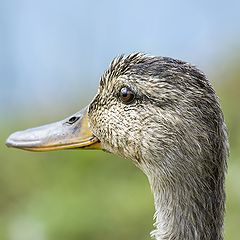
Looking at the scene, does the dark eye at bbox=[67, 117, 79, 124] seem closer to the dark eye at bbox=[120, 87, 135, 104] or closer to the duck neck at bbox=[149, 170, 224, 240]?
the dark eye at bbox=[120, 87, 135, 104]

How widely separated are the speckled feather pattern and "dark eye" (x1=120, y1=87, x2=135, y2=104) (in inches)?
0.6

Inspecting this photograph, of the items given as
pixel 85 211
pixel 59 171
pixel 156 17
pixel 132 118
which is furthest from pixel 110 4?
pixel 132 118

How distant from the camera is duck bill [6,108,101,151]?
3420mm

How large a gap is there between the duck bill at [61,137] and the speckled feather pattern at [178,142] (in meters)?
0.26

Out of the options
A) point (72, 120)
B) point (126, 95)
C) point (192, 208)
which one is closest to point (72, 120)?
point (72, 120)

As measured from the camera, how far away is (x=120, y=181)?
18.4ft

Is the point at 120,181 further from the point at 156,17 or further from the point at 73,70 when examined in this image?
the point at 156,17

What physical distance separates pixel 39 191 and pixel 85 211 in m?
0.58

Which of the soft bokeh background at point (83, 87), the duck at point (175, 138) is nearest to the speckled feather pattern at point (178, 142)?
the duck at point (175, 138)

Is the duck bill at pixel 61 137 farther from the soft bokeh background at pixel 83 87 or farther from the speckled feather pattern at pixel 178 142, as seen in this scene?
the soft bokeh background at pixel 83 87

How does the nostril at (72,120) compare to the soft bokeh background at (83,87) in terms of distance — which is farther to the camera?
the soft bokeh background at (83,87)

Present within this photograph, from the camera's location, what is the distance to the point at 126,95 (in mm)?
3162

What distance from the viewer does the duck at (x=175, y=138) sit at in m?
3.02

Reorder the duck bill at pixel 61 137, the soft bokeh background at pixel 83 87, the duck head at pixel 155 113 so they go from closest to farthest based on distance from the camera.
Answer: the duck head at pixel 155 113
the duck bill at pixel 61 137
the soft bokeh background at pixel 83 87
